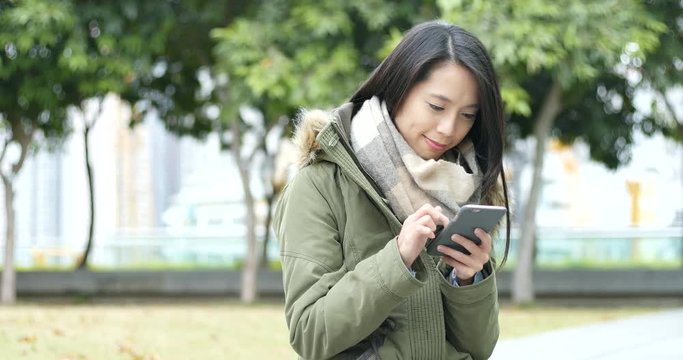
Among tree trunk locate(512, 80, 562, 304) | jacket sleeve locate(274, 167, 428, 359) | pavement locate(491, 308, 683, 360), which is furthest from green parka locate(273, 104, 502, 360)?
tree trunk locate(512, 80, 562, 304)

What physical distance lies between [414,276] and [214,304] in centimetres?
1477

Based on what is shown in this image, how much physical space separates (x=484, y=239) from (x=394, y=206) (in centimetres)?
21

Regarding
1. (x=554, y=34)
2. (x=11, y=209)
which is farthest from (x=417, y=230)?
(x=11, y=209)

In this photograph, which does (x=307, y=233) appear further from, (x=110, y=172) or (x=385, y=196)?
(x=110, y=172)

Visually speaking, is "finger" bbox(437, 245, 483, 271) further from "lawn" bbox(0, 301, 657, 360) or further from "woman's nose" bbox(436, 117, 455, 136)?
"lawn" bbox(0, 301, 657, 360)

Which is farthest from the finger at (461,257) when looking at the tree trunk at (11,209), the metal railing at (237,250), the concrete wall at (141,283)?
the concrete wall at (141,283)

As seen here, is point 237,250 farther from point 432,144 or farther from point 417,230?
point 417,230

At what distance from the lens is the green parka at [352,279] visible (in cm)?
224

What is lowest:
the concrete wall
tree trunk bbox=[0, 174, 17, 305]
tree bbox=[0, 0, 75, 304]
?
the concrete wall

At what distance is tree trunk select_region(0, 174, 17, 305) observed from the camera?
17.3m

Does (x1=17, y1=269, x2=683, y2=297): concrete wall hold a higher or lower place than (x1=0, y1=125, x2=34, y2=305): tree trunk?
lower

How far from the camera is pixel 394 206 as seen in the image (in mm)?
2396

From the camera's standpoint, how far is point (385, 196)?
2400mm

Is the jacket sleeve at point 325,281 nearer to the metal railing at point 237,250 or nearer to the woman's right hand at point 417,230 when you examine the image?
the woman's right hand at point 417,230
